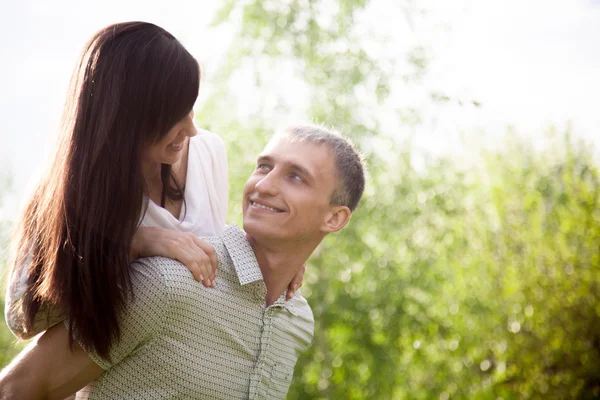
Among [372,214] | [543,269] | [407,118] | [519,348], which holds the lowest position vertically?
[519,348]

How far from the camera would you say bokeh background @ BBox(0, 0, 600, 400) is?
201 inches

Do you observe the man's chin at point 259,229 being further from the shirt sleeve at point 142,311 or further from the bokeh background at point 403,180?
the bokeh background at point 403,180

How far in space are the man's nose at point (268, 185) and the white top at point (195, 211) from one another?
0.21 meters

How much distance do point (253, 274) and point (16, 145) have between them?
307 cm

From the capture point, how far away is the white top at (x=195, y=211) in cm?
194

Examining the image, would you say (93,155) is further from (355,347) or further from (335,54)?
(355,347)

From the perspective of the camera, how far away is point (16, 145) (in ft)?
15.3

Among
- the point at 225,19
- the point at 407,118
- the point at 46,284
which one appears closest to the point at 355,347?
the point at 407,118

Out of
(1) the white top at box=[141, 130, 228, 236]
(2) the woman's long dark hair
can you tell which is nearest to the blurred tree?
(1) the white top at box=[141, 130, 228, 236]

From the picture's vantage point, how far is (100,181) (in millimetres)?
1850

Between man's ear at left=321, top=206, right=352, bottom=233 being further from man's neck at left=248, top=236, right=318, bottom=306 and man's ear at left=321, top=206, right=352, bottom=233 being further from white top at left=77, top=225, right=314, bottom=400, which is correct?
white top at left=77, top=225, right=314, bottom=400

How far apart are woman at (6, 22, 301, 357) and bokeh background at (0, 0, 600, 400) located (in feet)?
5.82

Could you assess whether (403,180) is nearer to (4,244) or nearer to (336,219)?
(4,244)

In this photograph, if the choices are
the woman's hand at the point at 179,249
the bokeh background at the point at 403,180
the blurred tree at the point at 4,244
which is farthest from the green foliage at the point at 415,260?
the woman's hand at the point at 179,249
